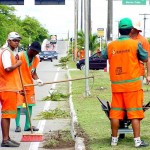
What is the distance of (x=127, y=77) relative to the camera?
9.12 m

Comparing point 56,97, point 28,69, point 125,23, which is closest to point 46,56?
point 56,97

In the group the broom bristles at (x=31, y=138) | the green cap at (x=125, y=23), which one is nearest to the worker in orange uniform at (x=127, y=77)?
the green cap at (x=125, y=23)

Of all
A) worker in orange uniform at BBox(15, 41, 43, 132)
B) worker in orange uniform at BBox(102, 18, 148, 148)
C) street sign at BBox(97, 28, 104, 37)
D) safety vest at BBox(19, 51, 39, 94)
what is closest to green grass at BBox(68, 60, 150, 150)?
worker in orange uniform at BBox(102, 18, 148, 148)

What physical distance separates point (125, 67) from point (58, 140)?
2.55 m

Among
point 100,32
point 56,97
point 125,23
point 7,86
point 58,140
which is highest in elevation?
point 125,23

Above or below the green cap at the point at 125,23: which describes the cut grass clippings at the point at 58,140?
below

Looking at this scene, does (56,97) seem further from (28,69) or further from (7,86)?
(7,86)

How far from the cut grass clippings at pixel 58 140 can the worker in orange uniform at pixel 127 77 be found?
1717 millimetres

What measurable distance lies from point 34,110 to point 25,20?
12608 centimetres

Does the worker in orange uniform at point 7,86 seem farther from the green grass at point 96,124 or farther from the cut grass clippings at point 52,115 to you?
the cut grass clippings at point 52,115

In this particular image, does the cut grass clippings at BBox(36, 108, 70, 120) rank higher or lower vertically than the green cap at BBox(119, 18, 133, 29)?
lower

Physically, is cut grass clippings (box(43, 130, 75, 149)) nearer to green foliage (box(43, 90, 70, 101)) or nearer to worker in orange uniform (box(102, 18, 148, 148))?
worker in orange uniform (box(102, 18, 148, 148))

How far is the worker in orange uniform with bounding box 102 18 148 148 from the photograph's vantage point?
9117mm

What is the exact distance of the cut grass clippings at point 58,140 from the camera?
10.6 meters
